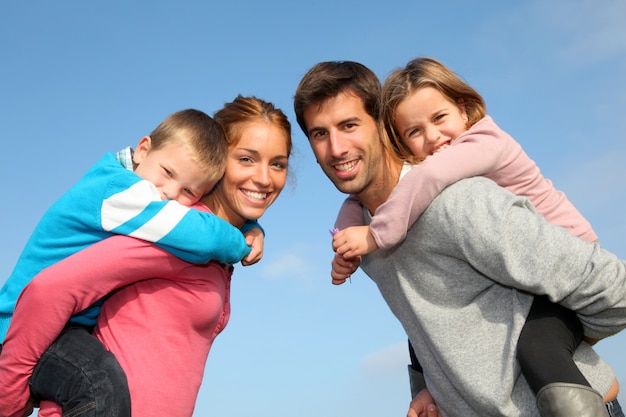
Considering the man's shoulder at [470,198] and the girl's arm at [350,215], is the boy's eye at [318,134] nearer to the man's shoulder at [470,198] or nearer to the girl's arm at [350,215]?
the girl's arm at [350,215]

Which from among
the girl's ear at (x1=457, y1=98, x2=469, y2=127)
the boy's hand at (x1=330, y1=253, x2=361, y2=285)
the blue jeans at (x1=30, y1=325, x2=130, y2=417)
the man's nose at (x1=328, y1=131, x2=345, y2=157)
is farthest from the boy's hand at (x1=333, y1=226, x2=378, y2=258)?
the blue jeans at (x1=30, y1=325, x2=130, y2=417)

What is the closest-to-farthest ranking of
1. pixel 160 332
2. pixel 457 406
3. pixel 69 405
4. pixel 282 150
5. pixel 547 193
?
pixel 69 405
pixel 160 332
pixel 457 406
pixel 547 193
pixel 282 150

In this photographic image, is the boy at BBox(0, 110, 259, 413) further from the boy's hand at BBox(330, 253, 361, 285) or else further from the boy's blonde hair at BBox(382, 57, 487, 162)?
the boy's blonde hair at BBox(382, 57, 487, 162)

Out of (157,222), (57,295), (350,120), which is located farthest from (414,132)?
(57,295)

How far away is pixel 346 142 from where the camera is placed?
14.9 ft

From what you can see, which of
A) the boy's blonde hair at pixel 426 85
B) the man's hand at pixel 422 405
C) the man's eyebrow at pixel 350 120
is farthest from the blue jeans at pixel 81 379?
the boy's blonde hair at pixel 426 85

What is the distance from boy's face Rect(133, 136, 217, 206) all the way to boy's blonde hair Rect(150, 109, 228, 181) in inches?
1.6

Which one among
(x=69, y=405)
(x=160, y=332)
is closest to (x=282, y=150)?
(x=160, y=332)

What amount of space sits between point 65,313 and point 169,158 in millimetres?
1127

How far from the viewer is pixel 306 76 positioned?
16.0 ft

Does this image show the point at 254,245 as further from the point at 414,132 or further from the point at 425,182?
the point at 414,132

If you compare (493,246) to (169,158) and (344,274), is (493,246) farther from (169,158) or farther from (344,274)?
(169,158)

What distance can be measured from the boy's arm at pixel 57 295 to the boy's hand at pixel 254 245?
31.9 inches

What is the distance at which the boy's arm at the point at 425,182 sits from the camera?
3439mm
